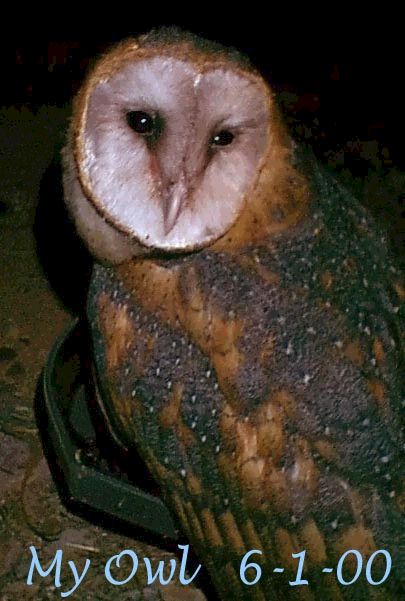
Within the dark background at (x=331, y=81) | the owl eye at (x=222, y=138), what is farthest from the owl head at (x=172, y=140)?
the dark background at (x=331, y=81)

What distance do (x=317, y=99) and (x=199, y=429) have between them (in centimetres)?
197

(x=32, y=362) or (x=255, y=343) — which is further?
(x=32, y=362)

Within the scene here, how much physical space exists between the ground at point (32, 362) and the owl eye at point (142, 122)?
15.5 inches

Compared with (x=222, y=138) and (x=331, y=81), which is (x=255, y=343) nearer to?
(x=222, y=138)

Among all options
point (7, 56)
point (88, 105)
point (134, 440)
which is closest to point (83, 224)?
point (88, 105)

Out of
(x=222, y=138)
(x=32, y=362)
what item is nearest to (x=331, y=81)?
(x=32, y=362)

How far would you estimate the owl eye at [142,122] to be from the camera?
842mm

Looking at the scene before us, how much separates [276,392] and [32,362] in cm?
100

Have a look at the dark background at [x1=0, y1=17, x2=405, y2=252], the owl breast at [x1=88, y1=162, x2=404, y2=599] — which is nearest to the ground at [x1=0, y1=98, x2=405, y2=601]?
the dark background at [x1=0, y1=17, x2=405, y2=252]

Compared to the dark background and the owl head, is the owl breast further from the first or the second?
the dark background

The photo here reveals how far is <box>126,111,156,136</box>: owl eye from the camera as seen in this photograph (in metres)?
0.84

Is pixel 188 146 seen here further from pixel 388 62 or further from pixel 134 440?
pixel 388 62

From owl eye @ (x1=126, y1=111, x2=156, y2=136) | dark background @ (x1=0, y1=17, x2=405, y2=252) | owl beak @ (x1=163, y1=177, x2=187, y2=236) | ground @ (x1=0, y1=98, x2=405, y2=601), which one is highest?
owl eye @ (x1=126, y1=111, x2=156, y2=136)

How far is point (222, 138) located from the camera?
85 cm
